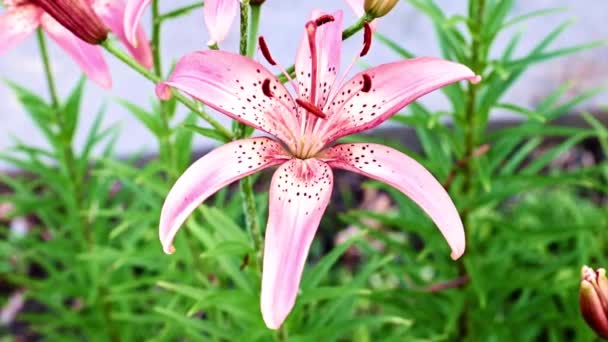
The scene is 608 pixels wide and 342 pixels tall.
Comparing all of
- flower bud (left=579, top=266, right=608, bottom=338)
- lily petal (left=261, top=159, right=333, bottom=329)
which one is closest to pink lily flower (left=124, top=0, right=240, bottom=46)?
lily petal (left=261, top=159, right=333, bottom=329)

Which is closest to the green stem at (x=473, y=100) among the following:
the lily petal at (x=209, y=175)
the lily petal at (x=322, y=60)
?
the lily petal at (x=322, y=60)

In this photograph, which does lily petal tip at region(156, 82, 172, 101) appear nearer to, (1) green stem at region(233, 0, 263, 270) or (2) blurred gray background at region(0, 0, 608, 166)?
(1) green stem at region(233, 0, 263, 270)

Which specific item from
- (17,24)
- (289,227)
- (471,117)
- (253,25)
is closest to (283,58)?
(471,117)

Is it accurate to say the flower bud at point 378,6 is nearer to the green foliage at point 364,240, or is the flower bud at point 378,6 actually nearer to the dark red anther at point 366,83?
the dark red anther at point 366,83

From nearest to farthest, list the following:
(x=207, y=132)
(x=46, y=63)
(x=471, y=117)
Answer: (x=207, y=132) → (x=46, y=63) → (x=471, y=117)

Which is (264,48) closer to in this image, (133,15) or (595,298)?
(133,15)

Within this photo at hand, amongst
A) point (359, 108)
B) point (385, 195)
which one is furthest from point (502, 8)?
point (385, 195)
